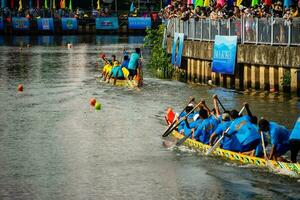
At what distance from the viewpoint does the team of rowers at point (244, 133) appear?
2248cm

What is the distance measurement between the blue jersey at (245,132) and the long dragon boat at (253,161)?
1.11ft

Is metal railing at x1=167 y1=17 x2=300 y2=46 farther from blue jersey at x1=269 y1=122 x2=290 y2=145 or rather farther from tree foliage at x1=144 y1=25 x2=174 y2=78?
blue jersey at x1=269 y1=122 x2=290 y2=145

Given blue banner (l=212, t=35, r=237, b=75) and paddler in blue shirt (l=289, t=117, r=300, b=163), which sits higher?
blue banner (l=212, t=35, r=237, b=75)

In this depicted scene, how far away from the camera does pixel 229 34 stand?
40.1 metres

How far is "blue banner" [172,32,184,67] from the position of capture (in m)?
46.3

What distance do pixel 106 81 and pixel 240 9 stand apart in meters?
8.83

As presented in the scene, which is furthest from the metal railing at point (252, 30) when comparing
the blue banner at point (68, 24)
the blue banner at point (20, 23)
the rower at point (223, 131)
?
the blue banner at point (68, 24)

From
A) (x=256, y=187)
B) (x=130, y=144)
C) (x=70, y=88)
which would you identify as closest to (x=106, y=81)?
(x=70, y=88)

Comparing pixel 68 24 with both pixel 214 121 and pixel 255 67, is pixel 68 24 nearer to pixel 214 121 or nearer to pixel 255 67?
pixel 255 67

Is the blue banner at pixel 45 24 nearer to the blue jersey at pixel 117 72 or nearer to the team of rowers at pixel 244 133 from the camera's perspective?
the blue jersey at pixel 117 72

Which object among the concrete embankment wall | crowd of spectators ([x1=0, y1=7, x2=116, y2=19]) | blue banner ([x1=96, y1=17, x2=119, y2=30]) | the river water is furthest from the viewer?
blue banner ([x1=96, y1=17, x2=119, y2=30])

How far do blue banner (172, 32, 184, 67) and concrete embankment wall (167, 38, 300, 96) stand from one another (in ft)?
4.13

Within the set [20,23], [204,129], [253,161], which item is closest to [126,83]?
[204,129]

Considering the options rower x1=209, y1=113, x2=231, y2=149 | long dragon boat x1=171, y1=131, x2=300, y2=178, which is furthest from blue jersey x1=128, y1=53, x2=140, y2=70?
rower x1=209, y1=113, x2=231, y2=149
